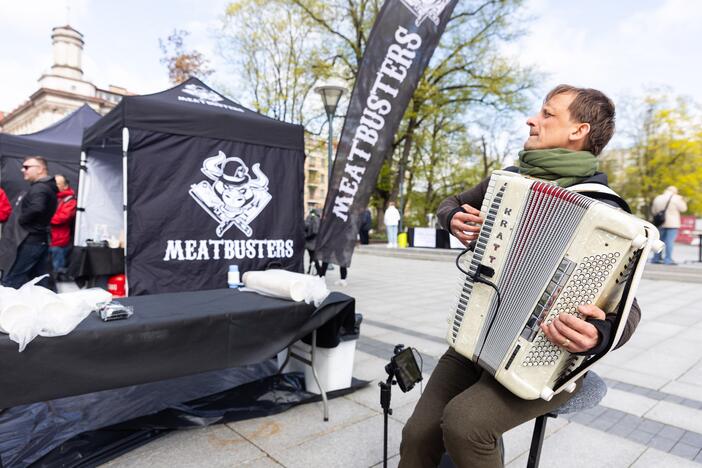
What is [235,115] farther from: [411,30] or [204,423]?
[204,423]

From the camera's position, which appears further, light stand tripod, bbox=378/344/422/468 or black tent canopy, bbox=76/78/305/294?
black tent canopy, bbox=76/78/305/294

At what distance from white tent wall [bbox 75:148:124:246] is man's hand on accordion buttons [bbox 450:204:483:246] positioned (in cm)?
618

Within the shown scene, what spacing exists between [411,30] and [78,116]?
8.78 metres

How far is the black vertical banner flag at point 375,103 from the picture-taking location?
4508mm

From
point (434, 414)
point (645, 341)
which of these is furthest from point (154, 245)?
point (645, 341)

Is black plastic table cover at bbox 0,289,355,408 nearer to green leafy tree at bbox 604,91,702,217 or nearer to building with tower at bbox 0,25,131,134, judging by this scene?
green leafy tree at bbox 604,91,702,217

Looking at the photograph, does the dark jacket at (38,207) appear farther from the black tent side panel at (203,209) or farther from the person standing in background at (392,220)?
the person standing in background at (392,220)

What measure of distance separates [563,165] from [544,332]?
65 cm

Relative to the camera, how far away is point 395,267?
12.9 m

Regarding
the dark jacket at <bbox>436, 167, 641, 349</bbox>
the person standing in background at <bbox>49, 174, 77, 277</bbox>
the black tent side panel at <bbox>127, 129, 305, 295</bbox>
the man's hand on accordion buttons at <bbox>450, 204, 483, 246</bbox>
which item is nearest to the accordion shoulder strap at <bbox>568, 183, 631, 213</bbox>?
the dark jacket at <bbox>436, 167, 641, 349</bbox>

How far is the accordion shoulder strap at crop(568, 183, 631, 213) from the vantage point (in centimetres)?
146

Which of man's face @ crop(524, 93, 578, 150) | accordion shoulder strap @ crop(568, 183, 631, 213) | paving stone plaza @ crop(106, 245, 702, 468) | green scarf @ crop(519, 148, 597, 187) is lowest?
paving stone plaza @ crop(106, 245, 702, 468)

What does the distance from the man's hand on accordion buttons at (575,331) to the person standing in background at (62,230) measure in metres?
7.14

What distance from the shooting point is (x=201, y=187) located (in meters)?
4.98
